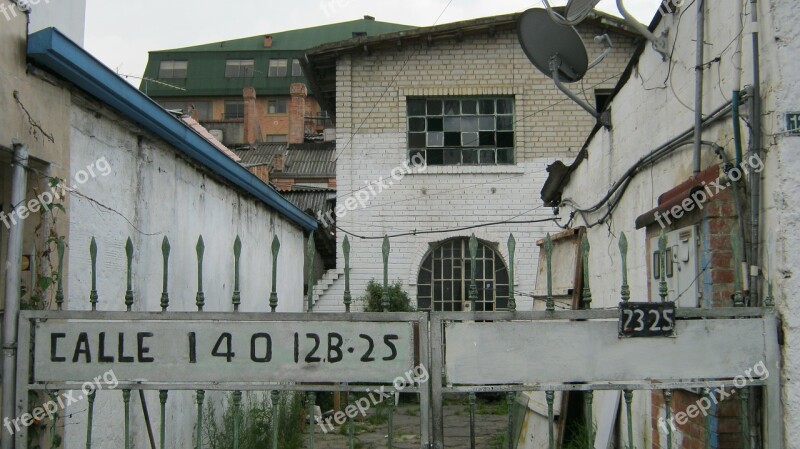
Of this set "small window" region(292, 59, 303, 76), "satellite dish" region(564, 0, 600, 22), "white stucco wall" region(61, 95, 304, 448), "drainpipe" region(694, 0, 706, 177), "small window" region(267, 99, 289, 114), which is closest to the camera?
"drainpipe" region(694, 0, 706, 177)

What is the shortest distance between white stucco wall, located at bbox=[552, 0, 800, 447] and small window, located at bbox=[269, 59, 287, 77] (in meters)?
41.1

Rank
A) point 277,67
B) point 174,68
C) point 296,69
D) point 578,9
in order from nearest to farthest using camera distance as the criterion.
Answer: point 578,9 → point 296,69 → point 174,68 → point 277,67

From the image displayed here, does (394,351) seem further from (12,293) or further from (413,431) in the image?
(413,431)

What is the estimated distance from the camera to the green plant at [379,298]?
14.5 m

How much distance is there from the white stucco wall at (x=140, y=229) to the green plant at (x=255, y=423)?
0.97 ft

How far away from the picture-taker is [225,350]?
3.61m

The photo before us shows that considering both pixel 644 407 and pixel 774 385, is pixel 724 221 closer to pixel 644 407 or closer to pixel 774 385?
pixel 774 385

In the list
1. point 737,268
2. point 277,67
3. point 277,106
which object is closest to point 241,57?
point 277,67

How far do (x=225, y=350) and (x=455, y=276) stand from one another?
38.7 feet

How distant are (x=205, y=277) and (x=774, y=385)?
4794 mm

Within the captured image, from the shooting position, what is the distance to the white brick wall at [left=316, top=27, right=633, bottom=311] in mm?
14906

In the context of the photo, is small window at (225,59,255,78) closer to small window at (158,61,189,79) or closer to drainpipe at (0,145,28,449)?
small window at (158,61,189,79)

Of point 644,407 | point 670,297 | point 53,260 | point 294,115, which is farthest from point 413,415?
point 294,115

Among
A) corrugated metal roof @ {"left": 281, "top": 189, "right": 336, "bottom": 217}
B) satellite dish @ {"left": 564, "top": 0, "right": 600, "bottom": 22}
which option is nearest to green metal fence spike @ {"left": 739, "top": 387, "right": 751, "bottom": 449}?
satellite dish @ {"left": 564, "top": 0, "right": 600, "bottom": 22}
